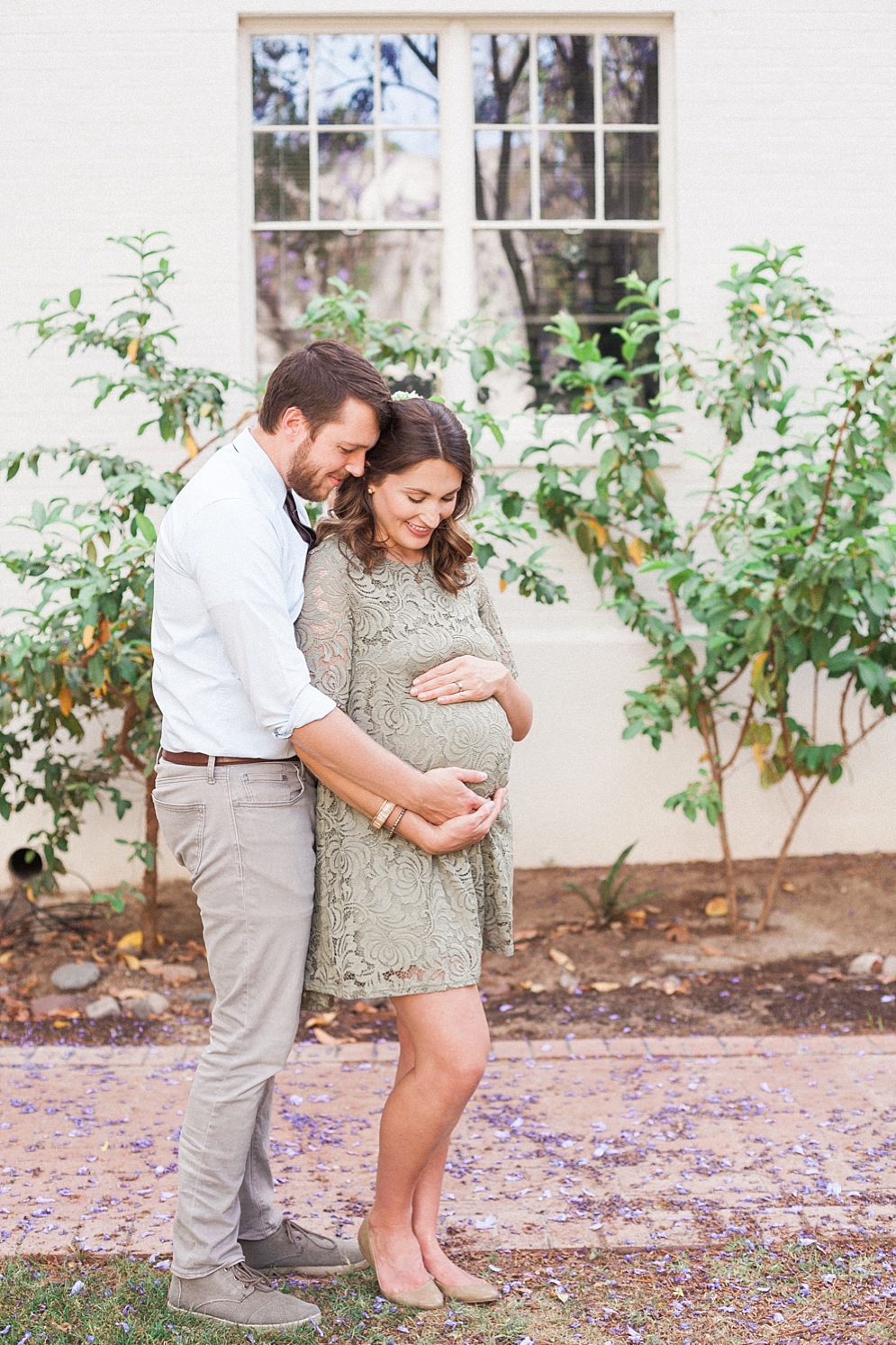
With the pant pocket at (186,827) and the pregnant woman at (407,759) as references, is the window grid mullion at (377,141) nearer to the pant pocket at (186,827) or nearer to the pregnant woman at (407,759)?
the pregnant woman at (407,759)

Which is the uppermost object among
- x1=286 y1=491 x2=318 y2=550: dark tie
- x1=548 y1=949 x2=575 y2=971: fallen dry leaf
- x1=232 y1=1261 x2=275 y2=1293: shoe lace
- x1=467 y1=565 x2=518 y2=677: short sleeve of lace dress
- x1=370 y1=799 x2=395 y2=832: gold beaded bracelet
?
x1=286 y1=491 x2=318 y2=550: dark tie

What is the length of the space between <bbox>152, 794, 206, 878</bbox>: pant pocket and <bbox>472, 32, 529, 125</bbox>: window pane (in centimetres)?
449

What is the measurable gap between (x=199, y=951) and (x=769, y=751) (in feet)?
8.92

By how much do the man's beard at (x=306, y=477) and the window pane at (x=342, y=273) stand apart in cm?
358

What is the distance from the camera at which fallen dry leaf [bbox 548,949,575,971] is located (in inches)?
210

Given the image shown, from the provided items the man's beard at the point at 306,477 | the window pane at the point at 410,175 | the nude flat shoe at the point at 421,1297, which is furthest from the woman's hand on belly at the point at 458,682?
the window pane at the point at 410,175

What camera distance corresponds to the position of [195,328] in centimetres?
598

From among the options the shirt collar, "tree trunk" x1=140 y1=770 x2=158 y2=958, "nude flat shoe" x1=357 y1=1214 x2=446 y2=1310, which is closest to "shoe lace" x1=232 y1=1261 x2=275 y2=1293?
"nude flat shoe" x1=357 y1=1214 x2=446 y2=1310

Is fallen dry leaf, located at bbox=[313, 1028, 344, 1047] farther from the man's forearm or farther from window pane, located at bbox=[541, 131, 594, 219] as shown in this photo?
window pane, located at bbox=[541, 131, 594, 219]

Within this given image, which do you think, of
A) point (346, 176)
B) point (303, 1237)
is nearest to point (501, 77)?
point (346, 176)

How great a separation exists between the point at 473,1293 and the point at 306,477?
1795mm

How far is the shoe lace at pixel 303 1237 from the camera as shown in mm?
3131

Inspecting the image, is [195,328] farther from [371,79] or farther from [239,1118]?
[239,1118]

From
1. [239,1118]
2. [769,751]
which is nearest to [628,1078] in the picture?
[239,1118]
